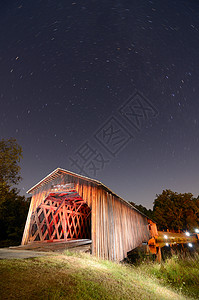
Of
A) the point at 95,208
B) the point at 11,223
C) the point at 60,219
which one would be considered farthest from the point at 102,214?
the point at 11,223

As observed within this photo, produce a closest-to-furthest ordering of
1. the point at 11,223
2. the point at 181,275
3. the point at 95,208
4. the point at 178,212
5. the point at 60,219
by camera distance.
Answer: the point at 181,275 → the point at 95,208 → the point at 60,219 → the point at 11,223 → the point at 178,212

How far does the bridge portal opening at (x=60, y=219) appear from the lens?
11.1 m

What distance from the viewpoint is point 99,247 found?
7531mm

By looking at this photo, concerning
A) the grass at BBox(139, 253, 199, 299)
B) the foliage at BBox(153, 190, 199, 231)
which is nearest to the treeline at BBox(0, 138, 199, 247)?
the foliage at BBox(153, 190, 199, 231)

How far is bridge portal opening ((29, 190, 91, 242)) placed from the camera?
11144 mm

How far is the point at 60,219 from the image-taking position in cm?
1308

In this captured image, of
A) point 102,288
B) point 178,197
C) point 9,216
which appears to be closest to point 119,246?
point 102,288

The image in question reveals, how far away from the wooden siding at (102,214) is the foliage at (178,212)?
108 ft

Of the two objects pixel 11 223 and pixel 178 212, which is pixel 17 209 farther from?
pixel 178 212

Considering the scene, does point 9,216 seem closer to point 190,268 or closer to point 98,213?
point 98,213

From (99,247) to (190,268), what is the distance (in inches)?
175

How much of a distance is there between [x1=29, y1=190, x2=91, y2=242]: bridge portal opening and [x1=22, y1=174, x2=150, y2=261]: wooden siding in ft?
2.77

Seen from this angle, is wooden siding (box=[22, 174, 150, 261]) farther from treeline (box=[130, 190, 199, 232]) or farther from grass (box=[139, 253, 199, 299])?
treeline (box=[130, 190, 199, 232])

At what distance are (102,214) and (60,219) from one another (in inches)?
251
